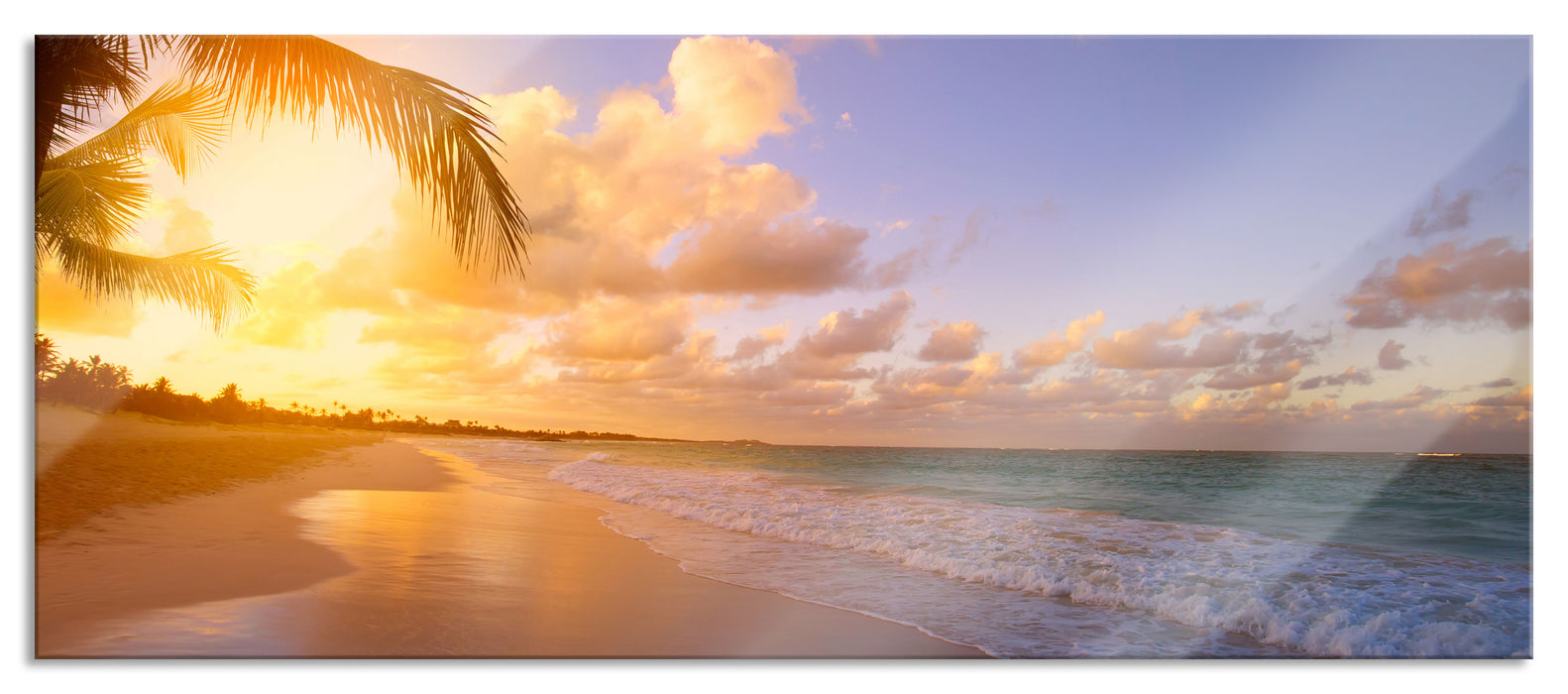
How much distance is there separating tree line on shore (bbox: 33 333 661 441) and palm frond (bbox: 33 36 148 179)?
3.47 feet

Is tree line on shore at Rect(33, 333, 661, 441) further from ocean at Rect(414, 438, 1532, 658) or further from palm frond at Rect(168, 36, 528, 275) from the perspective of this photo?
palm frond at Rect(168, 36, 528, 275)

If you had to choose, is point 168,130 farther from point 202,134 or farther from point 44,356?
point 44,356

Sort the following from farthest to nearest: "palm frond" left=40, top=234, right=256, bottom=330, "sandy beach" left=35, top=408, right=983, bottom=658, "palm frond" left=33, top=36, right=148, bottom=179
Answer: "palm frond" left=40, top=234, right=256, bottom=330, "palm frond" left=33, top=36, right=148, bottom=179, "sandy beach" left=35, top=408, right=983, bottom=658

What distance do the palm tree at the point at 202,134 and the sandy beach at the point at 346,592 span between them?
0.91 meters

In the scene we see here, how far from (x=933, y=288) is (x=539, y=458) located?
15.2m

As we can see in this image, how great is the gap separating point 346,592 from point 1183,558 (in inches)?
214

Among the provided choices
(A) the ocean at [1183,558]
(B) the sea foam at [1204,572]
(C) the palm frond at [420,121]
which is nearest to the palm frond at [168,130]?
(C) the palm frond at [420,121]

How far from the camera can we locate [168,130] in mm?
4098

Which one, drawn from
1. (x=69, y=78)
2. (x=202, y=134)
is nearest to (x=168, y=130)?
(x=202, y=134)

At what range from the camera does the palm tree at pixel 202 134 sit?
2492 millimetres

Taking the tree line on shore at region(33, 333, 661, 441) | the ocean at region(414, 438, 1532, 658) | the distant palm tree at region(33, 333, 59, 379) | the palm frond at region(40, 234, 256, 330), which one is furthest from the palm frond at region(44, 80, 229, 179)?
the ocean at region(414, 438, 1532, 658)

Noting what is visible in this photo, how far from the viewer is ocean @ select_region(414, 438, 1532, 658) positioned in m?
3.59
